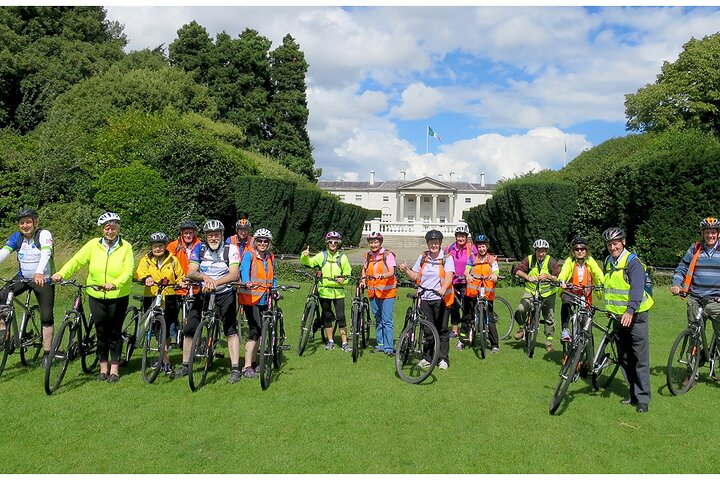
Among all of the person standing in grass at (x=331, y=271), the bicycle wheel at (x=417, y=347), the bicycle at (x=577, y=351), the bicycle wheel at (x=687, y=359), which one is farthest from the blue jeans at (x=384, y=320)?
the bicycle wheel at (x=687, y=359)

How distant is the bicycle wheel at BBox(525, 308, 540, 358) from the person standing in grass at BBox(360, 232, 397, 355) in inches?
87.3

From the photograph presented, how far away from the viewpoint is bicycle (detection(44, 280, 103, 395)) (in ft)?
19.7

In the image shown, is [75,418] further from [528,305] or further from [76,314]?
[528,305]

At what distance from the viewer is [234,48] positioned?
133ft

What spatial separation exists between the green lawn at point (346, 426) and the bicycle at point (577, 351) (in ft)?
0.90

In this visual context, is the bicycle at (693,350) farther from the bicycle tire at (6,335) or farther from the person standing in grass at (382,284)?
the bicycle tire at (6,335)

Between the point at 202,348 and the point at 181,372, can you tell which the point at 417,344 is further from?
the point at 181,372

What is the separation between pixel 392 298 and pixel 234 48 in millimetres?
36952

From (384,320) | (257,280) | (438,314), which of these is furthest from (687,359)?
(257,280)

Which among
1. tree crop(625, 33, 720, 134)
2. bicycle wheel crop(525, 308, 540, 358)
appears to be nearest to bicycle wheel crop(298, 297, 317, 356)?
bicycle wheel crop(525, 308, 540, 358)

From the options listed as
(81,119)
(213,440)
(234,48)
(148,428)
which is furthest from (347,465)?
(234,48)

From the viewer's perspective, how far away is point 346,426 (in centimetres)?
529

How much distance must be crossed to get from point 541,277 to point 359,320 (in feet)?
→ 9.34

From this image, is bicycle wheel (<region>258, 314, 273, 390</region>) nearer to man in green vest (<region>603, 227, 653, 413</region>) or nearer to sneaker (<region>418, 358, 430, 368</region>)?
sneaker (<region>418, 358, 430, 368</region>)
